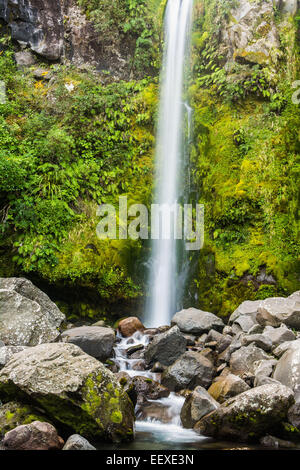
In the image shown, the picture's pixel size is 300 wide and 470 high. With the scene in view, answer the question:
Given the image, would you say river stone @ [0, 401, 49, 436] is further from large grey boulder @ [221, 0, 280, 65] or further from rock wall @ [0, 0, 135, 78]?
rock wall @ [0, 0, 135, 78]

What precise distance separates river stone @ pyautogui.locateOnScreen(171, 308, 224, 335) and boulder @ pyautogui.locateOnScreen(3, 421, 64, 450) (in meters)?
4.06

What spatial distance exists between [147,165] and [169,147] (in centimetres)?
95

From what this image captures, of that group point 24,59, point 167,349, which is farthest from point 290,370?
point 24,59

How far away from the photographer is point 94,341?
6.34 metres

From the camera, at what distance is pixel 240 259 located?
8625 millimetres

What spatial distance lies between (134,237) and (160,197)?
63.3 inches

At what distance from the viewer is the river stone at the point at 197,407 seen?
178 inches

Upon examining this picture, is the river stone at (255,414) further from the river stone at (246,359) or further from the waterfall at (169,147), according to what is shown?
the waterfall at (169,147)

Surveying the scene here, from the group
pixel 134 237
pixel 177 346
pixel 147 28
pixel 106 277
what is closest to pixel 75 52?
pixel 147 28

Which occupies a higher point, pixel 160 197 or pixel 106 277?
pixel 160 197

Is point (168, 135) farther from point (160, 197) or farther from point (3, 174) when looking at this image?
point (3, 174)

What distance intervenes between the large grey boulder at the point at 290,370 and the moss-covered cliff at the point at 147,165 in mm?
3342

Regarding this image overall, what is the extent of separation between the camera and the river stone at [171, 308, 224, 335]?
290 inches

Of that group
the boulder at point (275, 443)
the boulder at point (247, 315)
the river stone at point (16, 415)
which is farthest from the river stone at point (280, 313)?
the river stone at point (16, 415)
